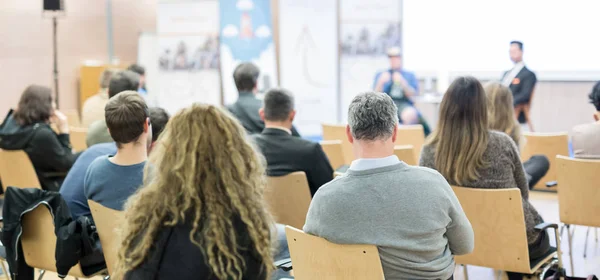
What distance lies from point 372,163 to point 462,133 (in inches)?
45.6

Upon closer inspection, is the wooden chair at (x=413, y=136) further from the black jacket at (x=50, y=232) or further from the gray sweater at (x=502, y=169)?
the black jacket at (x=50, y=232)

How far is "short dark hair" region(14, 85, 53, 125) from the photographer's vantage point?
15.9 ft

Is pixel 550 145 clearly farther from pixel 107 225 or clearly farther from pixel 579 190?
pixel 107 225

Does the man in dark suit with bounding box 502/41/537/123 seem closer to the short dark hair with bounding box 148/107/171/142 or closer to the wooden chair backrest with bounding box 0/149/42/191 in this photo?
the wooden chair backrest with bounding box 0/149/42/191

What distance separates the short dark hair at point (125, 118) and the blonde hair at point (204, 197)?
3.56 feet

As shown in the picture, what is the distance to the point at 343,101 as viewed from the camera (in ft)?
28.9

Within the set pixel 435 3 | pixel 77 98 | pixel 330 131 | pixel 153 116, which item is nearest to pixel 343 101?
pixel 435 3

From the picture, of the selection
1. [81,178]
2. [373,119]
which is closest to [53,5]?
[81,178]

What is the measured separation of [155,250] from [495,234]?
1911mm

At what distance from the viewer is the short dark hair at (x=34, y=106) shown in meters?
4.83

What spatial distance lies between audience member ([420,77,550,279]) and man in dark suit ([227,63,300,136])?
224 centimetres

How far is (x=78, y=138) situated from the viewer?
5762mm

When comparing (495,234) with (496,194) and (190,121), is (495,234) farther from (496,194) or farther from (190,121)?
(190,121)

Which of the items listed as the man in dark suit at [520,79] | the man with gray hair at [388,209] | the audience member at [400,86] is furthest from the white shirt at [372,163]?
the man in dark suit at [520,79]
